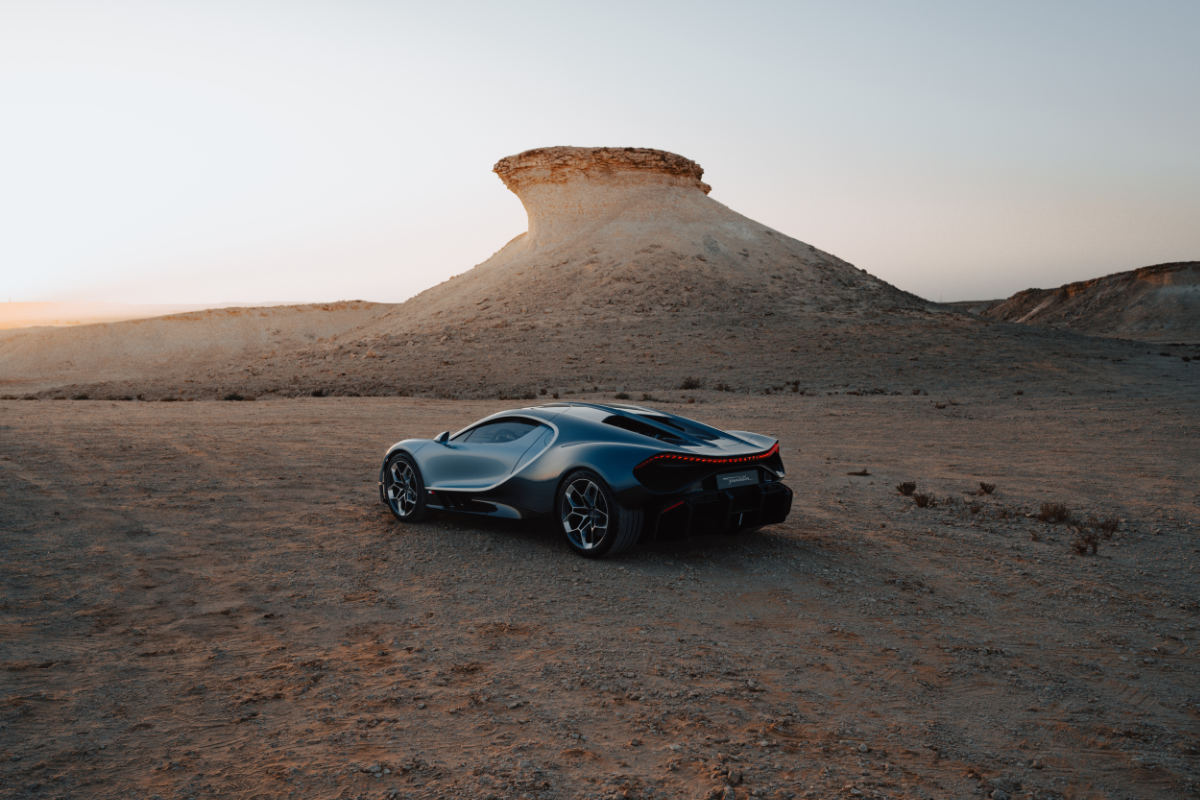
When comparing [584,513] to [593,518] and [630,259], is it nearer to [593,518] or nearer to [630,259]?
[593,518]

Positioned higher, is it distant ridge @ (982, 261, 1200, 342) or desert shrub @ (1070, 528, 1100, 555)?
distant ridge @ (982, 261, 1200, 342)

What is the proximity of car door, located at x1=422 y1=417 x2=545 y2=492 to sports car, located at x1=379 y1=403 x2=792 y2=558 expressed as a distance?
12 millimetres

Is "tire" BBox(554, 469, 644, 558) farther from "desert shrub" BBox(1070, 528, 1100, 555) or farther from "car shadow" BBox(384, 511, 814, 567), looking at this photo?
"desert shrub" BBox(1070, 528, 1100, 555)

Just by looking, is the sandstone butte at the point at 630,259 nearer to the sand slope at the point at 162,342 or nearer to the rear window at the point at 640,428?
the sand slope at the point at 162,342

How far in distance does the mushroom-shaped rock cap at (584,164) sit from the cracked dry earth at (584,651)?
50.1 m

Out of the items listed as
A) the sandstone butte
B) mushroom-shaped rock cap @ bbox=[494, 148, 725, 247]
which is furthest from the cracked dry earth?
mushroom-shaped rock cap @ bbox=[494, 148, 725, 247]

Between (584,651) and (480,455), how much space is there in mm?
3253

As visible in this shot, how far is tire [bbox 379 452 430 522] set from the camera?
8773mm

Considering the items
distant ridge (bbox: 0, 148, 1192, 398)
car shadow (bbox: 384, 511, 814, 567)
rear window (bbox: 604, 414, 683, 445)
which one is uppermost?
distant ridge (bbox: 0, 148, 1192, 398)

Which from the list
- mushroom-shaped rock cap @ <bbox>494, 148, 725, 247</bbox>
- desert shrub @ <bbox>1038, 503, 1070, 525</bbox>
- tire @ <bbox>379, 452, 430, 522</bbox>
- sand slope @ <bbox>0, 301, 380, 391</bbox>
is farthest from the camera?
sand slope @ <bbox>0, 301, 380, 391</bbox>

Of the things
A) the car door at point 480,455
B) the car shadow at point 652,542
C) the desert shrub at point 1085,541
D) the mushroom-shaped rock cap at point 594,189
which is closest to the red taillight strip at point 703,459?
the car shadow at point 652,542

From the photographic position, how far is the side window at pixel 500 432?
26.9 ft

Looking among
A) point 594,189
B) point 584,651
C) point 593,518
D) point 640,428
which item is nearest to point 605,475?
point 593,518

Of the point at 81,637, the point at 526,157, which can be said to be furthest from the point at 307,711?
the point at 526,157
